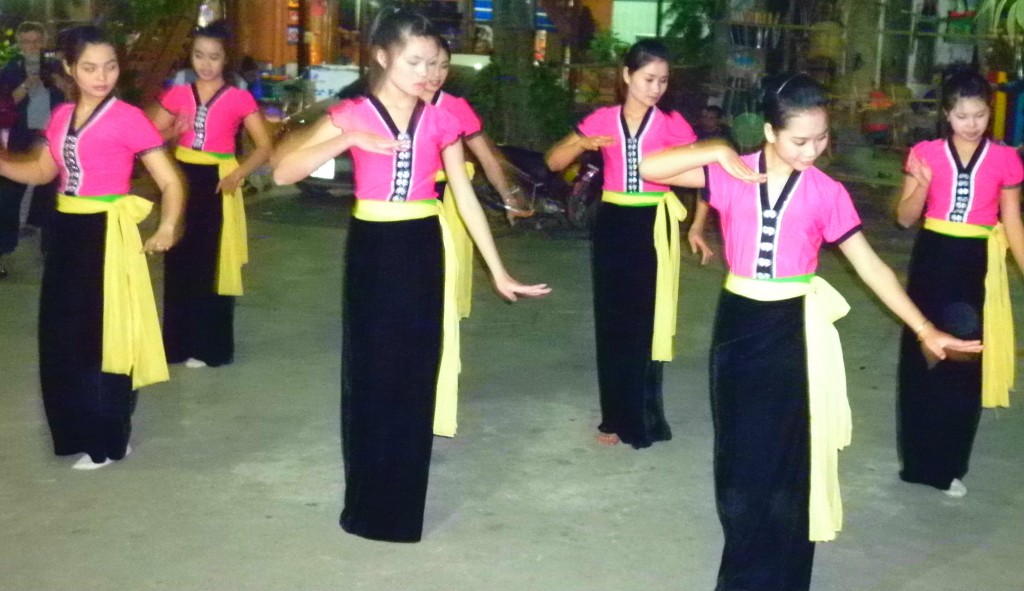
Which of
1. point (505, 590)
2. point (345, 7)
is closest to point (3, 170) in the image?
point (505, 590)

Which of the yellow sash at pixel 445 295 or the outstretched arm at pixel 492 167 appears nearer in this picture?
the yellow sash at pixel 445 295

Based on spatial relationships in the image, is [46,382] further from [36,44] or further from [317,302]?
[36,44]

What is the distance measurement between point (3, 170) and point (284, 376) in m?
2.05

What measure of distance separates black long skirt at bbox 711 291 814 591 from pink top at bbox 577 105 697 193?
160 centimetres

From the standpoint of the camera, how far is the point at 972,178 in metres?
5.23

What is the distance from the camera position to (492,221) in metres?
12.8

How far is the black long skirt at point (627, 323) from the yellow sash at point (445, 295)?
1.20 meters

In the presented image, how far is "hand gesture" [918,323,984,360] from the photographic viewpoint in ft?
13.3

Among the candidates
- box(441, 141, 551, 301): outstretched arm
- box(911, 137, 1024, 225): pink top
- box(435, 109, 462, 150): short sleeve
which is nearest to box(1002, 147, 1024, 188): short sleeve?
box(911, 137, 1024, 225): pink top

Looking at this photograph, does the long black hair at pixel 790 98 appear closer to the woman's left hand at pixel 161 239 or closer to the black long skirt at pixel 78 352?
the woman's left hand at pixel 161 239

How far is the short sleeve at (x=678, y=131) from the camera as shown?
19.2 ft

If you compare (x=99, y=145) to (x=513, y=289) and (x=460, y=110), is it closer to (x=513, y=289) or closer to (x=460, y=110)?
(x=513, y=289)

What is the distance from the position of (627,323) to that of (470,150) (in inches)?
43.4

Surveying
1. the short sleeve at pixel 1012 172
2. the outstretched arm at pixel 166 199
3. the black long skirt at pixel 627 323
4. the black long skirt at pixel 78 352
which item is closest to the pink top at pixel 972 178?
the short sleeve at pixel 1012 172
